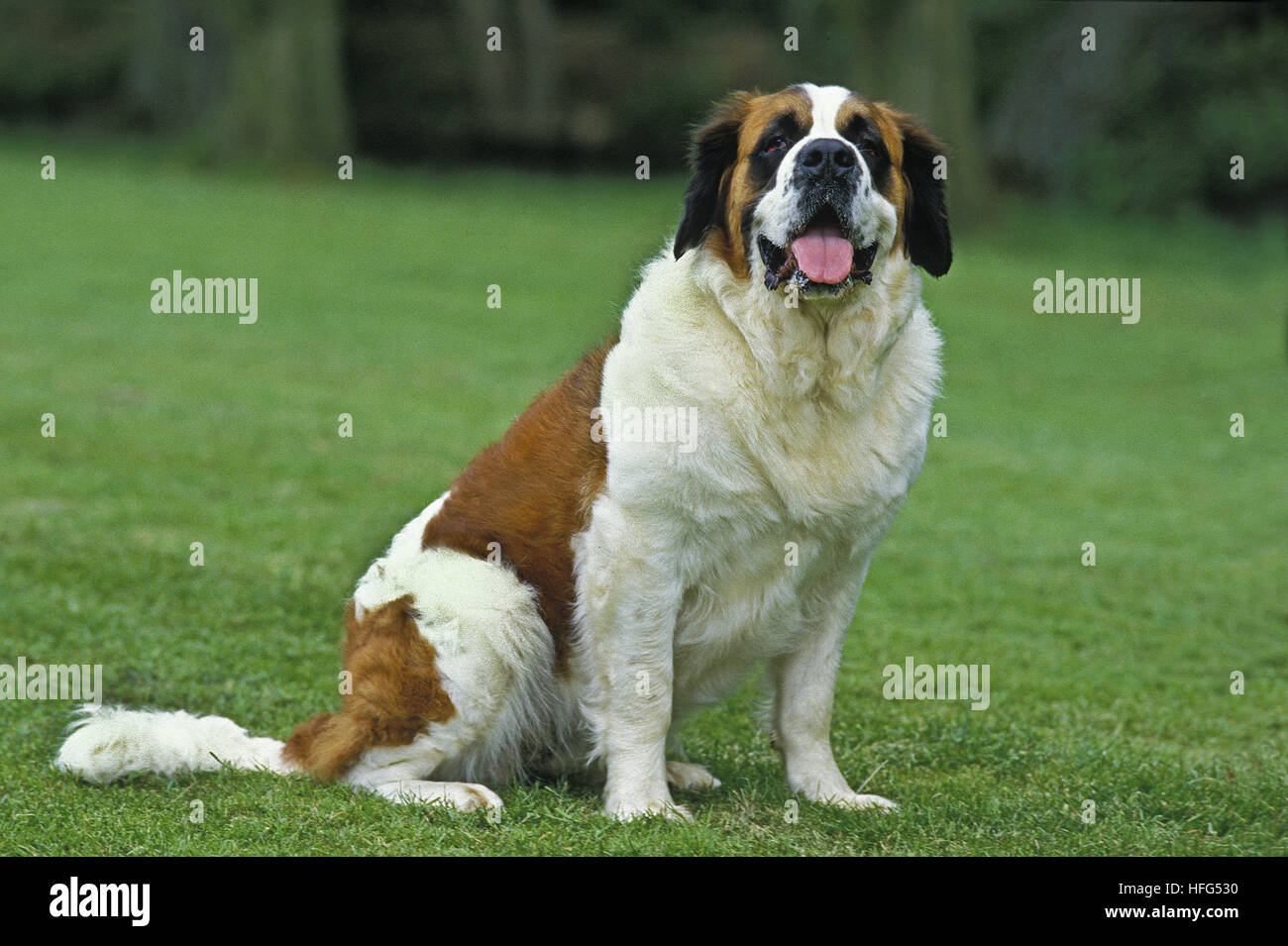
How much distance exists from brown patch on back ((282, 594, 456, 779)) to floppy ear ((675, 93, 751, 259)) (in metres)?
1.41

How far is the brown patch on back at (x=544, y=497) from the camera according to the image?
15.1ft

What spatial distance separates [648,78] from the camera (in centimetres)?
2711

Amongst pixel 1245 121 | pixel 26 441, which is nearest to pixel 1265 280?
pixel 1245 121

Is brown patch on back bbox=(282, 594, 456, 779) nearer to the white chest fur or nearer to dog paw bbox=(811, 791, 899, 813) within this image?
the white chest fur

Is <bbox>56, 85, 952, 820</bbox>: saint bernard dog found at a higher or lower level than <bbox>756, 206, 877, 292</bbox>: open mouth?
lower

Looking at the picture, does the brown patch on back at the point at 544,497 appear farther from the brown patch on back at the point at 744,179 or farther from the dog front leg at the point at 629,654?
the brown patch on back at the point at 744,179

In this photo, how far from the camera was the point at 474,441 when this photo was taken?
10.9 m

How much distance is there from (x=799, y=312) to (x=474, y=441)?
6611mm

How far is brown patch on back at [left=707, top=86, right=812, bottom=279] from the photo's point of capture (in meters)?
4.50

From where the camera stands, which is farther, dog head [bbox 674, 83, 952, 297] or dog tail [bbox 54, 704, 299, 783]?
dog tail [bbox 54, 704, 299, 783]

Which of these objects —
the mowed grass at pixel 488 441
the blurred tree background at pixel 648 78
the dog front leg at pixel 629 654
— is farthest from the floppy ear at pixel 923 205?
the blurred tree background at pixel 648 78

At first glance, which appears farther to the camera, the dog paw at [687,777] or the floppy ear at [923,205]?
the dog paw at [687,777]

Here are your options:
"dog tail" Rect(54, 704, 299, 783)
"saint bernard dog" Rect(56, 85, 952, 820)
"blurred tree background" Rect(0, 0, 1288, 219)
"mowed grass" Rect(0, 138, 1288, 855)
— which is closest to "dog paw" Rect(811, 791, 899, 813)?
"saint bernard dog" Rect(56, 85, 952, 820)

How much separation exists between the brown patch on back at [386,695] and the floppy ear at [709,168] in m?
1.41
